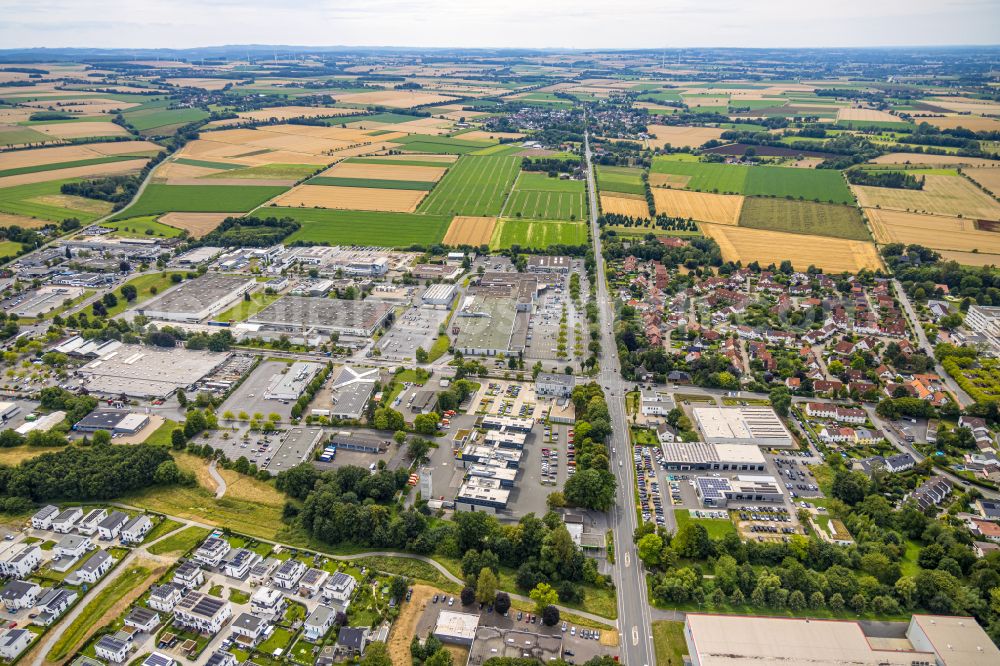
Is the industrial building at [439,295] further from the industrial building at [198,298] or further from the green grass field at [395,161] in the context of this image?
the green grass field at [395,161]

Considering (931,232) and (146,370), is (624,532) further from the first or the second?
(931,232)

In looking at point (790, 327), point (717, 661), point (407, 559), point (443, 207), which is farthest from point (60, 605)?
point (443, 207)

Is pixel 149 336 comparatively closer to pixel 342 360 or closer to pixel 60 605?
pixel 342 360

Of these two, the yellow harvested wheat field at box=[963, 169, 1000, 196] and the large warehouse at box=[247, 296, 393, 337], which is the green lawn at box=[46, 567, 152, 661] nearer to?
the large warehouse at box=[247, 296, 393, 337]

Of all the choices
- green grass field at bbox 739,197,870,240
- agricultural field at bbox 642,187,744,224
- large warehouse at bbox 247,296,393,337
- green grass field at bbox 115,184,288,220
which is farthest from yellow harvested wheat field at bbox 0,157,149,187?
green grass field at bbox 739,197,870,240

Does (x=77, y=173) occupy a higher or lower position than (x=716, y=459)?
higher

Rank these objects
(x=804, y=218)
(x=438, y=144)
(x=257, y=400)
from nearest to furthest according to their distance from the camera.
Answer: (x=257, y=400) < (x=804, y=218) < (x=438, y=144)

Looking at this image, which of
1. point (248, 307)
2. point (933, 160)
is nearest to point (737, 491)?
point (248, 307)
